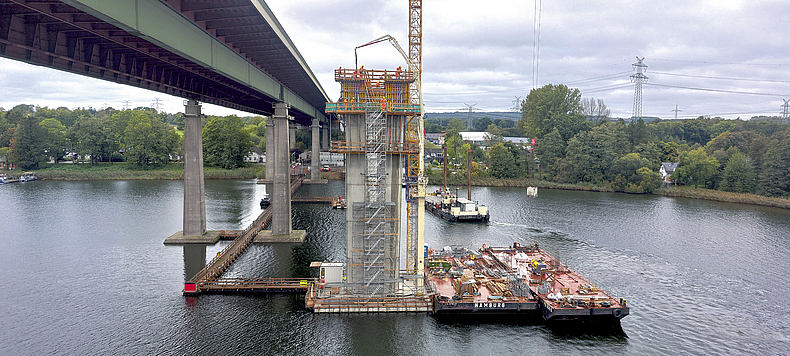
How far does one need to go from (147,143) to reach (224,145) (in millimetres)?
19853

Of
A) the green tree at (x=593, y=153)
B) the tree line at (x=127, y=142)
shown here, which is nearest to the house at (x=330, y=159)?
the tree line at (x=127, y=142)

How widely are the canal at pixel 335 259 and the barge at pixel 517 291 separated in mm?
1093

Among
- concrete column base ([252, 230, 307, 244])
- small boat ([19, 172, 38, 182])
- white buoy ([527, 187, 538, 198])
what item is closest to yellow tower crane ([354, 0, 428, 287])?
concrete column base ([252, 230, 307, 244])

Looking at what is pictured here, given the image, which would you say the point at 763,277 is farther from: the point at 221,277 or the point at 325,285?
the point at 221,277

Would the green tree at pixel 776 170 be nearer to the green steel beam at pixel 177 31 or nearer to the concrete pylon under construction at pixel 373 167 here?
the concrete pylon under construction at pixel 373 167

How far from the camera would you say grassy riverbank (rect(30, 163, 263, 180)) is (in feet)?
339

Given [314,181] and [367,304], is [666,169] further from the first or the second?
[367,304]

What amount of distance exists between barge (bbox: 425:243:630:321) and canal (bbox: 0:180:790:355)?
1093 mm

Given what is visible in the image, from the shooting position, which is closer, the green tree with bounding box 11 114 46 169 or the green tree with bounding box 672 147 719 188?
the green tree with bounding box 672 147 719 188

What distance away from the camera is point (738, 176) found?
88.9 m

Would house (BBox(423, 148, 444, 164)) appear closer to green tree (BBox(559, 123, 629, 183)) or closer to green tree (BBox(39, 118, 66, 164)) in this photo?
green tree (BBox(559, 123, 629, 183))

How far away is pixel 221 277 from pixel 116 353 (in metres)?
12.4

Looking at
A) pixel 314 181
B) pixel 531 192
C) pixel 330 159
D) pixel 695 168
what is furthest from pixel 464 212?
pixel 330 159

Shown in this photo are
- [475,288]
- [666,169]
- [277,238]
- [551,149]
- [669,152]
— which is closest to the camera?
[475,288]
